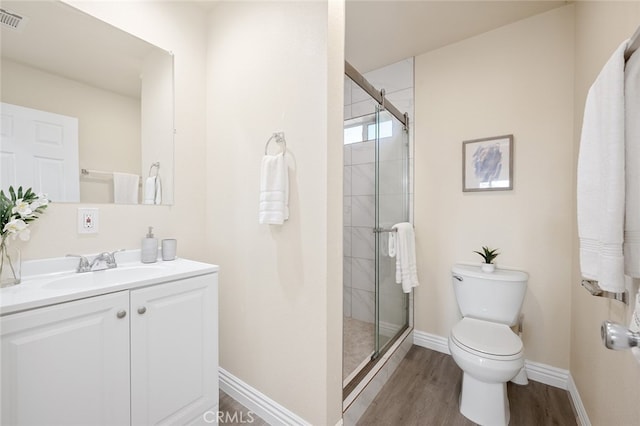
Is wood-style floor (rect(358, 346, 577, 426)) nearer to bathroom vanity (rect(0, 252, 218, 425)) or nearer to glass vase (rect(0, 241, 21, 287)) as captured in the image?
bathroom vanity (rect(0, 252, 218, 425))

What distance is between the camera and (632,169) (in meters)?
0.72

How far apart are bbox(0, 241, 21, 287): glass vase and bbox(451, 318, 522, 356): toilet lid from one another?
214 centimetres

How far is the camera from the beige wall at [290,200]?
4.02ft

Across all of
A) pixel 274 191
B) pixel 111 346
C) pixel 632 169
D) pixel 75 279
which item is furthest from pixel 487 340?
pixel 75 279

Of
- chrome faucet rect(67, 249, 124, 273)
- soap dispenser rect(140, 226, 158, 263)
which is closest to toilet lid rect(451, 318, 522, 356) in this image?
soap dispenser rect(140, 226, 158, 263)

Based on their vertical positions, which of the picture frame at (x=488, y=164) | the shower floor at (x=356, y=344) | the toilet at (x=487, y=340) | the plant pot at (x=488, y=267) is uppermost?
the picture frame at (x=488, y=164)

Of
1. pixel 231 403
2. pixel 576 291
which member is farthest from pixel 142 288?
pixel 576 291

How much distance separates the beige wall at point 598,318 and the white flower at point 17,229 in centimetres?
223

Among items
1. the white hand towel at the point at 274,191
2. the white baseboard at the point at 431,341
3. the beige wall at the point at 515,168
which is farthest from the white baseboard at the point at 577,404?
the white hand towel at the point at 274,191

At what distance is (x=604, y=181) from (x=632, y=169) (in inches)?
2.6

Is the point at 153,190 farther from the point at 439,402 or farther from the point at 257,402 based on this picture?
the point at 439,402

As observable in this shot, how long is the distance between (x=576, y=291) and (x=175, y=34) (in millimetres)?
2961

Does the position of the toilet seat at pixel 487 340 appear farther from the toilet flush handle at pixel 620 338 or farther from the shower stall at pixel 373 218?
the toilet flush handle at pixel 620 338

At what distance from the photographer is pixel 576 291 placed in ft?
5.21
